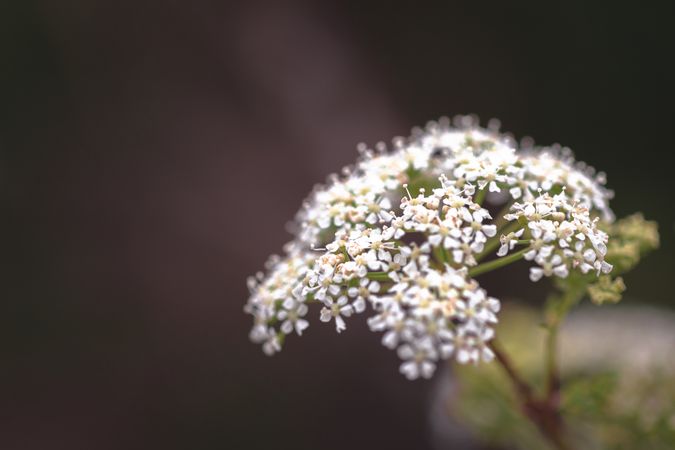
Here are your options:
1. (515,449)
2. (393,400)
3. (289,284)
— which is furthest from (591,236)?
(393,400)

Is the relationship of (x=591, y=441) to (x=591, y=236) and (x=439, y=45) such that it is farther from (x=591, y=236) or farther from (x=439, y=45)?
(x=439, y=45)

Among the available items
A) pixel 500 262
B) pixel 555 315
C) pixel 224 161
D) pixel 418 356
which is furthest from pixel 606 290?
pixel 224 161

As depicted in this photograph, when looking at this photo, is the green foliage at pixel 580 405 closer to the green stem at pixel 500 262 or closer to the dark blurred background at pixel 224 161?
the green stem at pixel 500 262

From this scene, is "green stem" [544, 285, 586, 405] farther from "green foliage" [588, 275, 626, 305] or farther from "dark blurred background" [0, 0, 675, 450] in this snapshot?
"dark blurred background" [0, 0, 675, 450]

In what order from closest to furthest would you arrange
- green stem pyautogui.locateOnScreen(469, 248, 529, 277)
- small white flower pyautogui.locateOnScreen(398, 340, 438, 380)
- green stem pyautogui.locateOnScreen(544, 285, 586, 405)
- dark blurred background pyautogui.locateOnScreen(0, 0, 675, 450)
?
small white flower pyautogui.locateOnScreen(398, 340, 438, 380)
green stem pyautogui.locateOnScreen(469, 248, 529, 277)
green stem pyautogui.locateOnScreen(544, 285, 586, 405)
dark blurred background pyautogui.locateOnScreen(0, 0, 675, 450)

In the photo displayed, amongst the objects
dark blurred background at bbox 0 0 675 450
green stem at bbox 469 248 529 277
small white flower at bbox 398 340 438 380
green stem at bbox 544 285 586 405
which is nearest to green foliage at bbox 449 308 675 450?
green stem at bbox 544 285 586 405

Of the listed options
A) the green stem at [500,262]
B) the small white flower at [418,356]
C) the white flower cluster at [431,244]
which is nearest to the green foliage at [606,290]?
the white flower cluster at [431,244]
